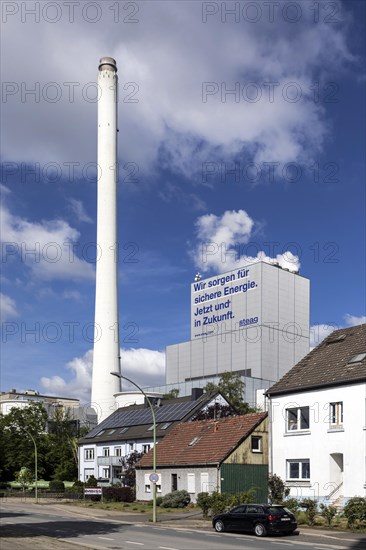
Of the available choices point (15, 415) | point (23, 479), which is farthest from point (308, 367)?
point (15, 415)

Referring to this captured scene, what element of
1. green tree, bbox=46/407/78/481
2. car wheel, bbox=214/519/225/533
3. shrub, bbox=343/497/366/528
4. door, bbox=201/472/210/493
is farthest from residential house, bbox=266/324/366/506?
green tree, bbox=46/407/78/481

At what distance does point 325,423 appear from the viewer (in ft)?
128

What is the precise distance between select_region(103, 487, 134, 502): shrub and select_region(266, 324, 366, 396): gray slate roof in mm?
17844

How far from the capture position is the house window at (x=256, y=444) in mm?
45875

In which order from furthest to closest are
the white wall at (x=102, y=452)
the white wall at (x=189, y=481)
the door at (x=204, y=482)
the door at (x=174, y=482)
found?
the white wall at (x=102, y=452)
the door at (x=174, y=482)
the door at (x=204, y=482)
the white wall at (x=189, y=481)

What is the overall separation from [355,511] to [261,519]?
4.76m

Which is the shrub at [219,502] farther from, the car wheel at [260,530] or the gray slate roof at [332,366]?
the gray slate roof at [332,366]

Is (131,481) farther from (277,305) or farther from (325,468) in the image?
(277,305)

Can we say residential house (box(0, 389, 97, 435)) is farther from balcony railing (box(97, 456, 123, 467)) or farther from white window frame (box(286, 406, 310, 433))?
white window frame (box(286, 406, 310, 433))

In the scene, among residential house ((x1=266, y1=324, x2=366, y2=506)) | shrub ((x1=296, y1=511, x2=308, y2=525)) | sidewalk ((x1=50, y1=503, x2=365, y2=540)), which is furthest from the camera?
residential house ((x1=266, y1=324, x2=366, y2=506))

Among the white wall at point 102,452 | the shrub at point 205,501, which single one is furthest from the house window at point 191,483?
the white wall at point 102,452

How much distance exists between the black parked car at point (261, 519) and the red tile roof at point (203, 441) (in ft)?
46.0

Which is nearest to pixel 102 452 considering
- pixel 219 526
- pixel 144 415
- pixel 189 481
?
pixel 144 415

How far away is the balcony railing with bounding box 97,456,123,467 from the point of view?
213ft
